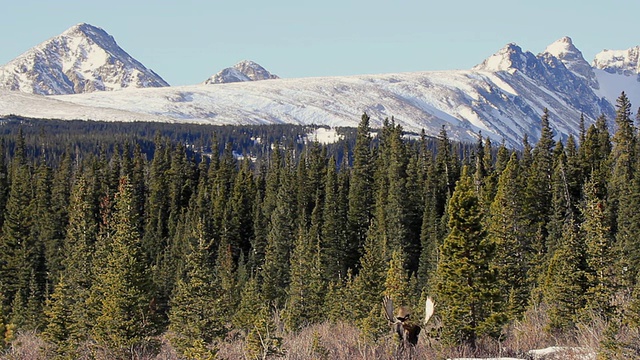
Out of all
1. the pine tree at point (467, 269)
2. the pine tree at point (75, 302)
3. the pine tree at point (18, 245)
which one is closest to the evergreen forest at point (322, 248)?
the pine tree at point (467, 269)

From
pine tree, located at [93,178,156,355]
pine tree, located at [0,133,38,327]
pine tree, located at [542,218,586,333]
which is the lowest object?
pine tree, located at [0,133,38,327]

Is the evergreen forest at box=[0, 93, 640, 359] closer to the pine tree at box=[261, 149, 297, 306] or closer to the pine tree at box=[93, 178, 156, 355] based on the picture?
the pine tree at box=[93, 178, 156, 355]

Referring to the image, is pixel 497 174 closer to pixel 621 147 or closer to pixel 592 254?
pixel 621 147

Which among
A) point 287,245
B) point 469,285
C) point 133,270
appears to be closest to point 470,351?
point 469,285

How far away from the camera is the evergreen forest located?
23.2 metres

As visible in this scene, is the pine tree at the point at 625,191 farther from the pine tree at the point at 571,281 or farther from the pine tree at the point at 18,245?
the pine tree at the point at 18,245

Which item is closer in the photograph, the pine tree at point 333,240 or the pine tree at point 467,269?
the pine tree at point 467,269

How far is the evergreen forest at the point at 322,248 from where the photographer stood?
23172 mm

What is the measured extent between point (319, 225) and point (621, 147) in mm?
39601

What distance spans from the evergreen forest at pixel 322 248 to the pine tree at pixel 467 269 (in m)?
0.07

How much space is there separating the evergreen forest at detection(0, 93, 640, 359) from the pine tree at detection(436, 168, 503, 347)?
65 mm

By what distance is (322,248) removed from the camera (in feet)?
275

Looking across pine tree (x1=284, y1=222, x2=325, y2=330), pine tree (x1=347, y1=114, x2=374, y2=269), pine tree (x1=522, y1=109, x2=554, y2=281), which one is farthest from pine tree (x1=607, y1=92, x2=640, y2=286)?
pine tree (x1=347, y1=114, x2=374, y2=269)

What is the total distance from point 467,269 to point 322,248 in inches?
2427
